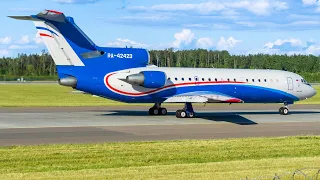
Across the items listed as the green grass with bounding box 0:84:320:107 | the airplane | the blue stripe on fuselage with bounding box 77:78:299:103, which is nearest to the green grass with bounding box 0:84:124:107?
the green grass with bounding box 0:84:320:107

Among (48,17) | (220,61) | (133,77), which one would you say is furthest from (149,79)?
(220,61)

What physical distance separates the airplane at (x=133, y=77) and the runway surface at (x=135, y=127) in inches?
55.3

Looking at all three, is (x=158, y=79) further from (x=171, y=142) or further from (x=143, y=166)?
(x=143, y=166)

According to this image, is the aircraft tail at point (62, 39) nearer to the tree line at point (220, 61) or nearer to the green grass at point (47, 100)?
the green grass at point (47, 100)

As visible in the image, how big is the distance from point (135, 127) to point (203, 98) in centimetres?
714

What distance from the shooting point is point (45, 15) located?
1203 inches

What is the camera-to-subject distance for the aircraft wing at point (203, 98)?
32438 millimetres

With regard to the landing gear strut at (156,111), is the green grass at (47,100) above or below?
above

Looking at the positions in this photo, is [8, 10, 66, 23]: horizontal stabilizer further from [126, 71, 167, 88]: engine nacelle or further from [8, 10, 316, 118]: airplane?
[126, 71, 167, 88]: engine nacelle

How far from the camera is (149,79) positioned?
108ft

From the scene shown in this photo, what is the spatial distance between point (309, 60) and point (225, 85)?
133724 mm

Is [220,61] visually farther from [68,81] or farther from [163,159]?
[163,159]

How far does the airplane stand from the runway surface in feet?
4.61

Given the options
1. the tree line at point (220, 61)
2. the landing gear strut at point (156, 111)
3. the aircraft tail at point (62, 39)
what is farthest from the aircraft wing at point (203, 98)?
the tree line at point (220, 61)
